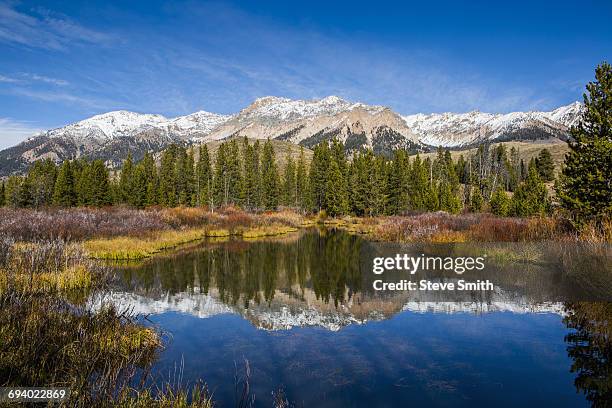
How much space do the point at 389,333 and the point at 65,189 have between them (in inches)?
3083

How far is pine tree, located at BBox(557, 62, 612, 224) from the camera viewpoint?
71.2ft

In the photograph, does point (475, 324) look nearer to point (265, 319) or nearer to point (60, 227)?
point (265, 319)

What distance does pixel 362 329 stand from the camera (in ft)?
42.2

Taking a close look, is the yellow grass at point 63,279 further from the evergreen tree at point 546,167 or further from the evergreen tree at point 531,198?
the evergreen tree at point 546,167

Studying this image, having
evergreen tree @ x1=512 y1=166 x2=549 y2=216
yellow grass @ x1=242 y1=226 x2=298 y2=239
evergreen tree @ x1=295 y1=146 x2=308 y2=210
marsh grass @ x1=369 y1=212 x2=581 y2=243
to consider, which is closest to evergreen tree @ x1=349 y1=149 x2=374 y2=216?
evergreen tree @ x1=295 y1=146 x2=308 y2=210

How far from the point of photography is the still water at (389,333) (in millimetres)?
8453

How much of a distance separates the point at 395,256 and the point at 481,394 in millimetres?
18766

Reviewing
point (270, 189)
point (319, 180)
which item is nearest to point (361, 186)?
point (319, 180)

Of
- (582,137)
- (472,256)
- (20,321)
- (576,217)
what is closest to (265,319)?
(20,321)

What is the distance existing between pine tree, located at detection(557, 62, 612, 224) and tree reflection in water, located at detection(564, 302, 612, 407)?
1045 cm

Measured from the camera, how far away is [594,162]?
2231cm

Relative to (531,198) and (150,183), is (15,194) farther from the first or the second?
(531,198)

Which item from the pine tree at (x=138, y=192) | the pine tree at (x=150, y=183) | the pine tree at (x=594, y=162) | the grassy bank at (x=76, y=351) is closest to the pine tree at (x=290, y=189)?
the pine tree at (x=150, y=183)

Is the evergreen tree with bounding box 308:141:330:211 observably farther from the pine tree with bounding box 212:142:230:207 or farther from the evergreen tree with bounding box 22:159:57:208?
the evergreen tree with bounding box 22:159:57:208
